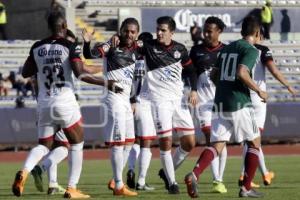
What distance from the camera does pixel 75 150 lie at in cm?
1462

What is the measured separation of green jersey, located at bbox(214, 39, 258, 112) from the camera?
1395 centimetres

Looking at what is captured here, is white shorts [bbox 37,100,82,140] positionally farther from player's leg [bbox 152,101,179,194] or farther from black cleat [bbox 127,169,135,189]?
black cleat [bbox 127,169,135,189]

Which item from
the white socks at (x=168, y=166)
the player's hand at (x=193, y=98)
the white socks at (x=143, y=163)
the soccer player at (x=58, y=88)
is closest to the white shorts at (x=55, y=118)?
the soccer player at (x=58, y=88)

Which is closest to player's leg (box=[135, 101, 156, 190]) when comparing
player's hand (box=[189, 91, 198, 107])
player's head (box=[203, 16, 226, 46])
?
player's hand (box=[189, 91, 198, 107])

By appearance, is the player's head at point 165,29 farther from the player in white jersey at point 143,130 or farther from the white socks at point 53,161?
the white socks at point 53,161

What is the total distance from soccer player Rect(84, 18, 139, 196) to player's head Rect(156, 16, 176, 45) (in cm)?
43

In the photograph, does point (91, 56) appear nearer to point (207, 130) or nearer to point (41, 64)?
point (41, 64)

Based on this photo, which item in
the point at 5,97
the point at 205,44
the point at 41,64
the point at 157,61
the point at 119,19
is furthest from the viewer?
the point at 119,19

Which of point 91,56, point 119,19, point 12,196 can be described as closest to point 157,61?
point 91,56

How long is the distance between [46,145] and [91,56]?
55.0 inches

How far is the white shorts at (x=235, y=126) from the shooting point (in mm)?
14008

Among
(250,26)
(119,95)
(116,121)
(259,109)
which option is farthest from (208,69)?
(250,26)

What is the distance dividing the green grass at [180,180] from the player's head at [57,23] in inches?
91.1

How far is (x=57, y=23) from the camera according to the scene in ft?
47.2
